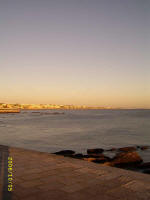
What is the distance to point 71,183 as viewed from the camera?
19.5ft

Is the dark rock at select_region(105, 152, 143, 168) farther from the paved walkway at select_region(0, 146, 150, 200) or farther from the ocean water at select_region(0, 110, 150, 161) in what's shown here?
the paved walkway at select_region(0, 146, 150, 200)

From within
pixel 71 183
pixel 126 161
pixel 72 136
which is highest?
pixel 71 183

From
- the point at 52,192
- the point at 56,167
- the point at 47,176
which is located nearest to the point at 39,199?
the point at 52,192

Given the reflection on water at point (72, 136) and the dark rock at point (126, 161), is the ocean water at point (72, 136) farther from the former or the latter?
the dark rock at point (126, 161)

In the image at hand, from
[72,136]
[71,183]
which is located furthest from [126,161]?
[72,136]

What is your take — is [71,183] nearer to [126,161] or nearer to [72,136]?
[126,161]

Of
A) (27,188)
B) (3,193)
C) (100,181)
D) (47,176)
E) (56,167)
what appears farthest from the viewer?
(56,167)

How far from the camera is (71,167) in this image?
26.0 feet

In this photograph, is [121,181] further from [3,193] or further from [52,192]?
[3,193]

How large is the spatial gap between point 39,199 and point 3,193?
1.08 metres

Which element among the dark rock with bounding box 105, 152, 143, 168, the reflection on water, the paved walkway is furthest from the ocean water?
the paved walkway

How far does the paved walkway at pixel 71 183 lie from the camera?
5043mm

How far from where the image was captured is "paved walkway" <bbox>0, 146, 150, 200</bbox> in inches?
199

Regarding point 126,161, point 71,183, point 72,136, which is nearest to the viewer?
point 71,183
